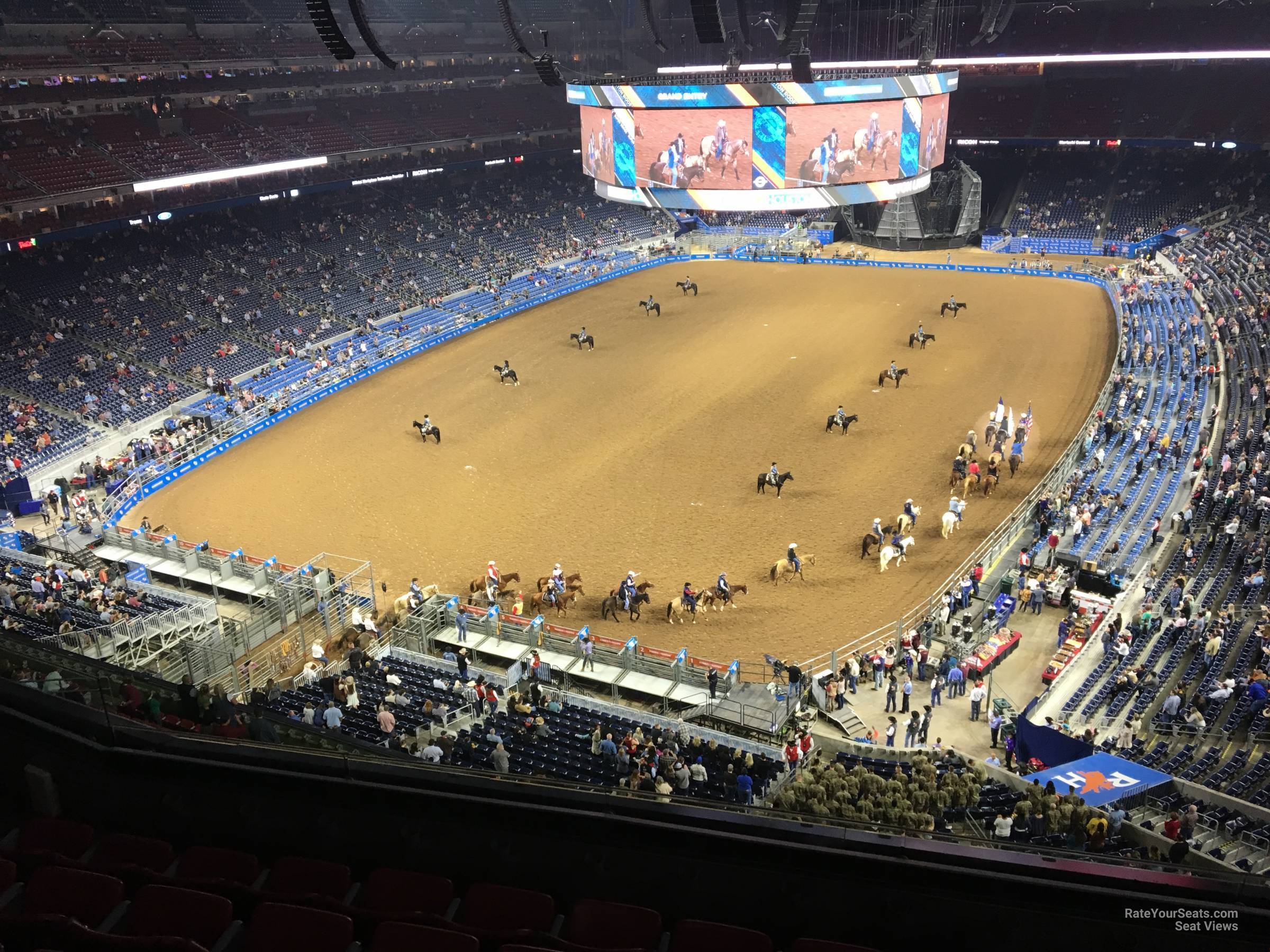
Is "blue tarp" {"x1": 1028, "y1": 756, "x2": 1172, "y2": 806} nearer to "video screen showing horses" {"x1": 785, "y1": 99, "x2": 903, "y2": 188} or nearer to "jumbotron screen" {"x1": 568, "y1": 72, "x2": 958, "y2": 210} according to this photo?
"jumbotron screen" {"x1": 568, "y1": 72, "x2": 958, "y2": 210}

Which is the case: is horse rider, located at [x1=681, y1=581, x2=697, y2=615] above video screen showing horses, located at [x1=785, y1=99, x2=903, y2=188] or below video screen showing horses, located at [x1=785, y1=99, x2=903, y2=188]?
below

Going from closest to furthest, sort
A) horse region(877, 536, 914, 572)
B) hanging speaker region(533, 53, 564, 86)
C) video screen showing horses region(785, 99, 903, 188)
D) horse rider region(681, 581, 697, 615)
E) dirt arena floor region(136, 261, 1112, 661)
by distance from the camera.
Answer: horse rider region(681, 581, 697, 615)
horse region(877, 536, 914, 572)
dirt arena floor region(136, 261, 1112, 661)
hanging speaker region(533, 53, 564, 86)
video screen showing horses region(785, 99, 903, 188)

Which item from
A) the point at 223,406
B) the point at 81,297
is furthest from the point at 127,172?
the point at 223,406

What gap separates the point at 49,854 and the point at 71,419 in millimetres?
35265

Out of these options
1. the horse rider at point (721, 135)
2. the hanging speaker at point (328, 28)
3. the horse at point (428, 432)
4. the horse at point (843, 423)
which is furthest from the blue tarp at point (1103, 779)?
the horse rider at point (721, 135)

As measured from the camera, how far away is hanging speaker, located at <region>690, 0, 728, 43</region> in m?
23.7

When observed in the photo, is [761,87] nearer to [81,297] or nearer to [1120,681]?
[1120,681]

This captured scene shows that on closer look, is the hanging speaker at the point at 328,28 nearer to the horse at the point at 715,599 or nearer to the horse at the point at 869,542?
the horse at the point at 715,599

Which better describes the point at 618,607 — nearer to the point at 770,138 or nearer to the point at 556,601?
the point at 556,601

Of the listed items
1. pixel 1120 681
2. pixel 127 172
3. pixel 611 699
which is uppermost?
pixel 127 172

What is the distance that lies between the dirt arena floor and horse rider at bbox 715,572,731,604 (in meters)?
0.38

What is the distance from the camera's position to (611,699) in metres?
21.5

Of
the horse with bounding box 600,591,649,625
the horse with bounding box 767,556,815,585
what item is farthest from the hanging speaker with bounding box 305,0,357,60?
the horse with bounding box 767,556,815,585

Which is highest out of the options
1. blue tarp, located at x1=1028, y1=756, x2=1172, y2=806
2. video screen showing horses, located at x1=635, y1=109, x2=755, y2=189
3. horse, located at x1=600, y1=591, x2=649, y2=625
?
video screen showing horses, located at x1=635, y1=109, x2=755, y2=189
